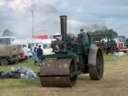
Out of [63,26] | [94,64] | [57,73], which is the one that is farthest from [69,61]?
[94,64]

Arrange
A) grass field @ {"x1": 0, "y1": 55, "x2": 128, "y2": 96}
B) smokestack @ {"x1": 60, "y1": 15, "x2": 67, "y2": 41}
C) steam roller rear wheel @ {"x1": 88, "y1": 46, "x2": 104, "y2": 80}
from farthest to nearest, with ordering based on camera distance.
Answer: steam roller rear wheel @ {"x1": 88, "y1": 46, "x2": 104, "y2": 80}
smokestack @ {"x1": 60, "y1": 15, "x2": 67, "y2": 41}
grass field @ {"x1": 0, "y1": 55, "x2": 128, "y2": 96}

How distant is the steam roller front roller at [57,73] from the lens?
56.7 feet

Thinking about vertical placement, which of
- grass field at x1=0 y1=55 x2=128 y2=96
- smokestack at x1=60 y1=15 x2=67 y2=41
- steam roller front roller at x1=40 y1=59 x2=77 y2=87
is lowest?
grass field at x1=0 y1=55 x2=128 y2=96

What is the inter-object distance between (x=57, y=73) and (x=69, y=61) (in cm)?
64

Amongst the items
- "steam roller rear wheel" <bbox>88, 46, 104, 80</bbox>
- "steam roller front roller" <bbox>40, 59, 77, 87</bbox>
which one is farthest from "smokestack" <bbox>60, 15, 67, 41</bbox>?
"steam roller front roller" <bbox>40, 59, 77, 87</bbox>

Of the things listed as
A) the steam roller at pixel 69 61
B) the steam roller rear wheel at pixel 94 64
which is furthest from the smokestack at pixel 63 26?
the steam roller rear wheel at pixel 94 64

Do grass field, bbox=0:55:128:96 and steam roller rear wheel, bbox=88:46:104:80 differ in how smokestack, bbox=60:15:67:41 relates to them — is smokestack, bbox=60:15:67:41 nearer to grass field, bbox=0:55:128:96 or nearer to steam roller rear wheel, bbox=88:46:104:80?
steam roller rear wheel, bbox=88:46:104:80

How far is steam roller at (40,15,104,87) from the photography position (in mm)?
17391

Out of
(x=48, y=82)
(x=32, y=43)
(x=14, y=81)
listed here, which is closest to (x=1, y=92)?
(x=48, y=82)

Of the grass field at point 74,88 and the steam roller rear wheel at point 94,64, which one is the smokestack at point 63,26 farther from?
the grass field at point 74,88

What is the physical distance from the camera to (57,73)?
56.7 feet

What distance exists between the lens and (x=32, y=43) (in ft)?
197

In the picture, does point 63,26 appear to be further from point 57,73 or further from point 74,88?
point 74,88

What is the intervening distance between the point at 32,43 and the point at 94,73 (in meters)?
40.1
